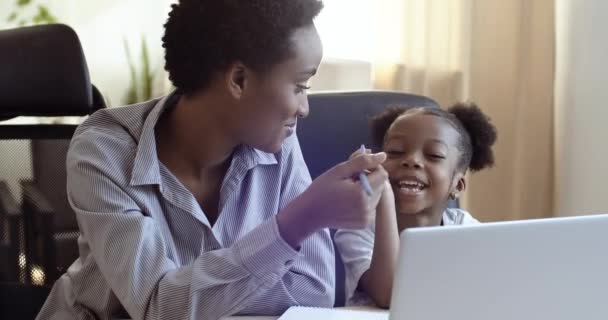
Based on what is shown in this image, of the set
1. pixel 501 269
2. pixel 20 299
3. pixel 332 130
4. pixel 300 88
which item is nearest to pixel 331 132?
pixel 332 130

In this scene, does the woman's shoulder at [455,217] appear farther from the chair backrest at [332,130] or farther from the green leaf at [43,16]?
the green leaf at [43,16]

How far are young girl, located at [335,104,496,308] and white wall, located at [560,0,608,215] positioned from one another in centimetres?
63

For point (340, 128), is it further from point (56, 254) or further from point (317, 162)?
point (56, 254)

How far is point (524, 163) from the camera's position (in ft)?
7.64

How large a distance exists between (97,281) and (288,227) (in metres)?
0.33

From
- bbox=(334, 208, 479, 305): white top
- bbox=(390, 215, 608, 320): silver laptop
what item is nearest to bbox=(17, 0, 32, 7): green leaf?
bbox=(334, 208, 479, 305): white top

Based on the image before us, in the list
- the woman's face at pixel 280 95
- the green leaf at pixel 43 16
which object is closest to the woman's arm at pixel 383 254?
the woman's face at pixel 280 95

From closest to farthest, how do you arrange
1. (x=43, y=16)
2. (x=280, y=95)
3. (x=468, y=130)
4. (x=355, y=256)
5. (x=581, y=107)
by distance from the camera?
(x=280, y=95) < (x=355, y=256) < (x=468, y=130) < (x=581, y=107) < (x=43, y=16)

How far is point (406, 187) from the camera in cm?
145

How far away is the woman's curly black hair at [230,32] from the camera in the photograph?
1.15m

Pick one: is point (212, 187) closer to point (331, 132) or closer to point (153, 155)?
point (153, 155)

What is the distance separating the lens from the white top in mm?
1377

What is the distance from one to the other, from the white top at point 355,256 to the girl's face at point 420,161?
0.28 ft

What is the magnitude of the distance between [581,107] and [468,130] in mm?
673
